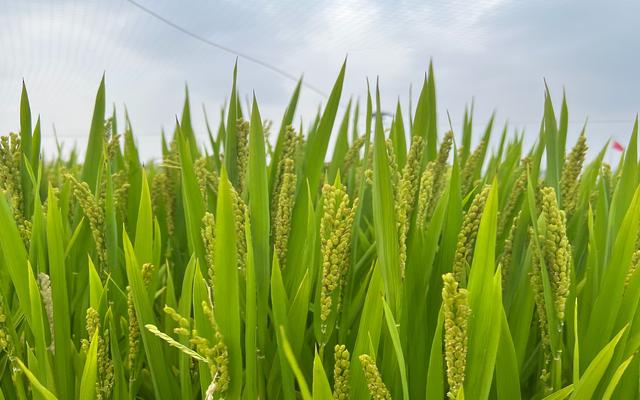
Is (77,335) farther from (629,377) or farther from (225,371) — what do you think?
(629,377)

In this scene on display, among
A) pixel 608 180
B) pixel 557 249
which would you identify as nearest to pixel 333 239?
pixel 557 249

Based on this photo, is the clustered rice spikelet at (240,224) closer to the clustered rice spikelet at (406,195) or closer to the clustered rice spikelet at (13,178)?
the clustered rice spikelet at (406,195)

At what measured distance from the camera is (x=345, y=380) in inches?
17.5

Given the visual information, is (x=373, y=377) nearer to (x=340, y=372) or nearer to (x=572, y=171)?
(x=340, y=372)

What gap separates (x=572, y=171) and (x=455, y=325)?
13.5 inches

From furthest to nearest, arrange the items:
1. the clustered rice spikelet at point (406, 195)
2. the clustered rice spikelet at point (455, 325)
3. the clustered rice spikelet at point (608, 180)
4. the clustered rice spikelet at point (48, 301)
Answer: the clustered rice spikelet at point (608, 180)
the clustered rice spikelet at point (48, 301)
the clustered rice spikelet at point (406, 195)
the clustered rice spikelet at point (455, 325)

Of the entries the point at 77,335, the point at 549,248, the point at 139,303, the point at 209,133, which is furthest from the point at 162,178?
the point at 549,248

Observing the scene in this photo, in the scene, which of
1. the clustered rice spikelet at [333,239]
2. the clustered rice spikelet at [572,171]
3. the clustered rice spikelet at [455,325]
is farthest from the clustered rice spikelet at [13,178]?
the clustered rice spikelet at [572,171]

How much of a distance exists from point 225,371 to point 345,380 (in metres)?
0.09

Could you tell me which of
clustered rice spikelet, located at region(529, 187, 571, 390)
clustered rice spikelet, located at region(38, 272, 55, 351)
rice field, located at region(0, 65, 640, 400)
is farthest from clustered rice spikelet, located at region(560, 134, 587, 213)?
clustered rice spikelet, located at region(38, 272, 55, 351)

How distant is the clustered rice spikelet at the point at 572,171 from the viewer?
0.63m

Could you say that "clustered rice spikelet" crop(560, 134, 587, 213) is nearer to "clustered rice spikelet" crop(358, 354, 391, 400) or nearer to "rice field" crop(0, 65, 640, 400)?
"rice field" crop(0, 65, 640, 400)

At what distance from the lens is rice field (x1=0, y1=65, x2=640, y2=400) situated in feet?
1.47

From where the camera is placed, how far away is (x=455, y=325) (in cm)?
38
